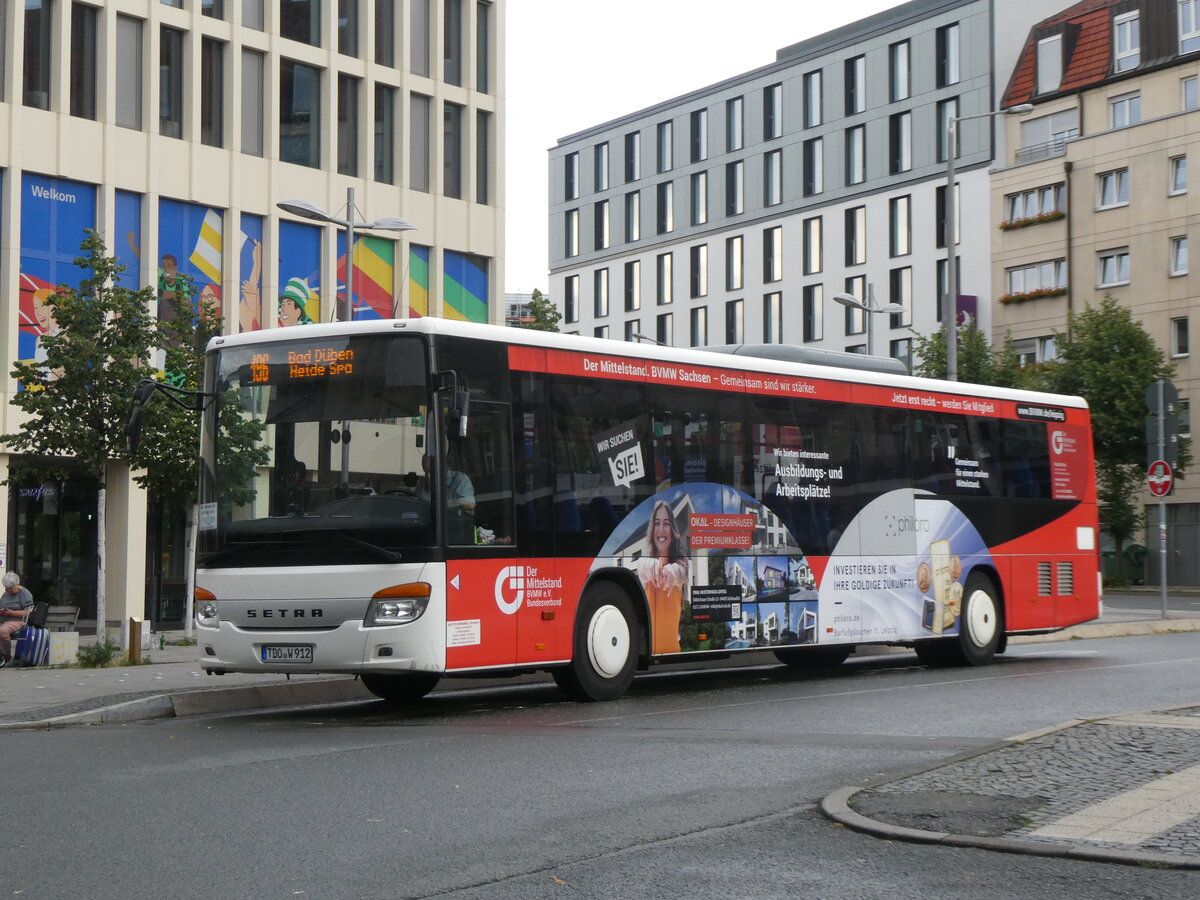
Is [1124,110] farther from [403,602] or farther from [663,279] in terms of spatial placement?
[403,602]

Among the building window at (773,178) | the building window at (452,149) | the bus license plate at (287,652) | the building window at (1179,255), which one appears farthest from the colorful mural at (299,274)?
the building window at (773,178)

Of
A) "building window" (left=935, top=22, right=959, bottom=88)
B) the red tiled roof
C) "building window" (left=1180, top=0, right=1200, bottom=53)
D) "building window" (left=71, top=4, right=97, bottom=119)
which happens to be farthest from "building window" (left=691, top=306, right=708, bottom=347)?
"building window" (left=71, top=4, right=97, bottom=119)

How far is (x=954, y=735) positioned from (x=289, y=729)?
4.97 meters

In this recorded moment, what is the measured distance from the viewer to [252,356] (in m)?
13.8

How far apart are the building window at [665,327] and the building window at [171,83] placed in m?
49.8

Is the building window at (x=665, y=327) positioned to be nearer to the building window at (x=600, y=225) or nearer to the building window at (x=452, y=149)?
the building window at (x=600, y=225)

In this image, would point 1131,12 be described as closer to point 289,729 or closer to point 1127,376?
point 1127,376

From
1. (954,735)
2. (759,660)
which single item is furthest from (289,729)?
(759,660)

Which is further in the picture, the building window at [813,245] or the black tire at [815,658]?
the building window at [813,245]

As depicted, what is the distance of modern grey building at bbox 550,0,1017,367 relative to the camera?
67625 millimetres

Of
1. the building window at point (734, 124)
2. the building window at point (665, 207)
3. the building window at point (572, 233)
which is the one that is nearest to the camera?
the building window at point (734, 124)

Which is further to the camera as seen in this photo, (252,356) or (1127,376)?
(1127,376)

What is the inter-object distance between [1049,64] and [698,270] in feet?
73.6

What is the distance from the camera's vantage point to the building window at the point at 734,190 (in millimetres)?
78062
